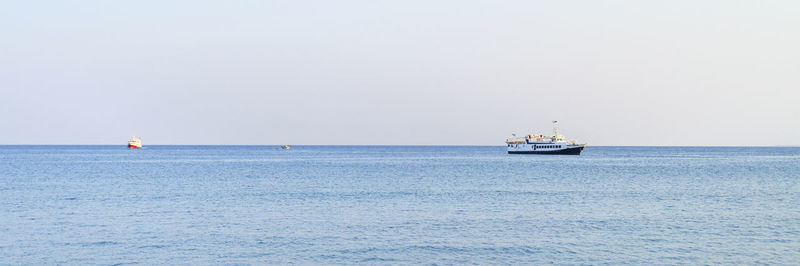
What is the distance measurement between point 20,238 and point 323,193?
3184 centimetres

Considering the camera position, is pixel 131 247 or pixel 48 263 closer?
pixel 48 263

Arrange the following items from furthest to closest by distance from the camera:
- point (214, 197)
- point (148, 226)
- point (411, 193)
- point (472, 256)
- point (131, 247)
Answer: point (411, 193)
point (214, 197)
point (148, 226)
point (131, 247)
point (472, 256)

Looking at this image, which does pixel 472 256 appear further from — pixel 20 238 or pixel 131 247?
pixel 20 238

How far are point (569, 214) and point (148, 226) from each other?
86.9 feet

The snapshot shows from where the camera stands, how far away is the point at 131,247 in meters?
31.9

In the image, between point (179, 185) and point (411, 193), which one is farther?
point (179, 185)

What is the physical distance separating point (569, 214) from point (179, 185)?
4703cm

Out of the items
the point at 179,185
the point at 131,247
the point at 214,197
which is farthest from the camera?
the point at 179,185

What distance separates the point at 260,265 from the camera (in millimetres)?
27922

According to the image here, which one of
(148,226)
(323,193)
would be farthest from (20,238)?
(323,193)

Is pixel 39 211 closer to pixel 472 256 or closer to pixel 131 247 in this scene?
pixel 131 247

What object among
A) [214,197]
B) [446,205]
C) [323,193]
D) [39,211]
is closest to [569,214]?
[446,205]

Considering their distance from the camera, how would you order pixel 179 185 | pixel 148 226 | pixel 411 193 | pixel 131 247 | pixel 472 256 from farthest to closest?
pixel 179 185
pixel 411 193
pixel 148 226
pixel 131 247
pixel 472 256

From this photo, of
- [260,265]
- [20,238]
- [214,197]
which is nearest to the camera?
[260,265]
